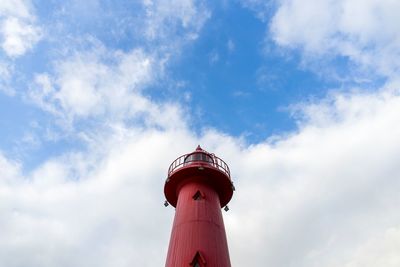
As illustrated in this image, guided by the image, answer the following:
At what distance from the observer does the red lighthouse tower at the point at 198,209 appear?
55.2 ft

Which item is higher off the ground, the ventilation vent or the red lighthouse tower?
the red lighthouse tower

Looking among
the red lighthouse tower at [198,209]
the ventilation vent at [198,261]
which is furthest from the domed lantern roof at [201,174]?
the ventilation vent at [198,261]

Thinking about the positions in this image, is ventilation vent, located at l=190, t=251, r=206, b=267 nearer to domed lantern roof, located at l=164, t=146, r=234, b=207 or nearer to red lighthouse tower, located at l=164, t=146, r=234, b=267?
red lighthouse tower, located at l=164, t=146, r=234, b=267

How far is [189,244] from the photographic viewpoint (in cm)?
1711

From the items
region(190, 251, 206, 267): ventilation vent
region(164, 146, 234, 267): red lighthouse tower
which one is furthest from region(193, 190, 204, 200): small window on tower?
region(190, 251, 206, 267): ventilation vent

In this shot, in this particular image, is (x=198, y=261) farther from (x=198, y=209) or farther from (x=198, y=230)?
(x=198, y=209)

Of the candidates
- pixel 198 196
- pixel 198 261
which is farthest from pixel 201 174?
pixel 198 261

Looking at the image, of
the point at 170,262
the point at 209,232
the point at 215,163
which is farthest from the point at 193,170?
the point at 170,262

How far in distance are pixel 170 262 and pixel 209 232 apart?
233cm

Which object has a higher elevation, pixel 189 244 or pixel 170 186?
pixel 170 186

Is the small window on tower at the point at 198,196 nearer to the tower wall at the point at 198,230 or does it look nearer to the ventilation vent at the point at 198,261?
the tower wall at the point at 198,230

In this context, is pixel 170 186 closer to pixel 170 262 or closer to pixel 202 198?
pixel 202 198

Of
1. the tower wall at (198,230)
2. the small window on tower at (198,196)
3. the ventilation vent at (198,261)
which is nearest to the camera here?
the ventilation vent at (198,261)

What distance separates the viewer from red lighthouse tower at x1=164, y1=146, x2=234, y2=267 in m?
16.8
